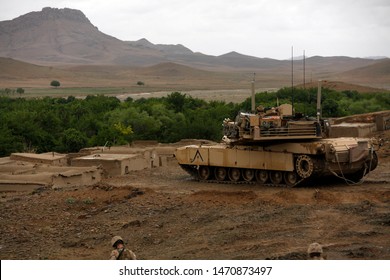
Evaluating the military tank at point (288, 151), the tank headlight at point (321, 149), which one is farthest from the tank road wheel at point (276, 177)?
the tank headlight at point (321, 149)

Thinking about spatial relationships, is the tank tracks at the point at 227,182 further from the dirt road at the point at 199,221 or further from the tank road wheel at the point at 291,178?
the dirt road at the point at 199,221

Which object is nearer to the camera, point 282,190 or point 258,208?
point 258,208

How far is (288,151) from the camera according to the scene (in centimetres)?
2119

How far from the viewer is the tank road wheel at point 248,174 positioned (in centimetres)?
2233

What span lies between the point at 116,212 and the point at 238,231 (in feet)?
12.8

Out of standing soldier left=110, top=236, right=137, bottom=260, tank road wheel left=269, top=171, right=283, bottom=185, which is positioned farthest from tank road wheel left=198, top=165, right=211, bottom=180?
standing soldier left=110, top=236, right=137, bottom=260

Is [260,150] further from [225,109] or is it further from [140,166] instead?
[225,109]

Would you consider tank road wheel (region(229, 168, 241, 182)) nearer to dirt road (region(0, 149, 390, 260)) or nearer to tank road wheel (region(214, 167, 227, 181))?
tank road wheel (region(214, 167, 227, 181))

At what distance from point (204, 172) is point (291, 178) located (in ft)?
10.9

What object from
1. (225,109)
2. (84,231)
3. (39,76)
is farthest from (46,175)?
(39,76)

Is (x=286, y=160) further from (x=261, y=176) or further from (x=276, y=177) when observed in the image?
(x=261, y=176)

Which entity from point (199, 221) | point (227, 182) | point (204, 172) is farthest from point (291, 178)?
point (199, 221)

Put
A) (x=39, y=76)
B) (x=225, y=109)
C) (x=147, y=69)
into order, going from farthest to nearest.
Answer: (x=147, y=69) → (x=39, y=76) → (x=225, y=109)

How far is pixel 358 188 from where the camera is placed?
20344 mm
